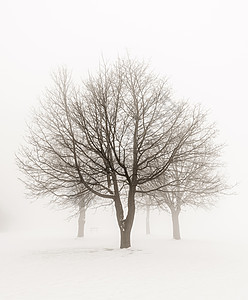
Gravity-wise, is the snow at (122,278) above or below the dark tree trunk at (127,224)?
below

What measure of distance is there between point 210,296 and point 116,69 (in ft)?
41.9

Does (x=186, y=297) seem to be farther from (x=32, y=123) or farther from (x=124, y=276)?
(x=32, y=123)

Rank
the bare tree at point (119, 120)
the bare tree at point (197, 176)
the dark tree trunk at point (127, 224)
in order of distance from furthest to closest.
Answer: the bare tree at point (119, 120) < the dark tree trunk at point (127, 224) < the bare tree at point (197, 176)

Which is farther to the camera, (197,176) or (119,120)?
(197,176)

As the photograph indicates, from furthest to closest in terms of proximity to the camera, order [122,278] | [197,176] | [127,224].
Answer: [197,176]
[127,224]
[122,278]

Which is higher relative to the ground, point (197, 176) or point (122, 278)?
point (197, 176)

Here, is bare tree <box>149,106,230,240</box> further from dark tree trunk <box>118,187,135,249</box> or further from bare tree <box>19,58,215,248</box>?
dark tree trunk <box>118,187,135,249</box>

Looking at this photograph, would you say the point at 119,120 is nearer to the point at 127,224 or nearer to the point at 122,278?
the point at 127,224

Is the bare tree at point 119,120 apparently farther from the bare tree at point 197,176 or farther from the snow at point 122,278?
the snow at point 122,278

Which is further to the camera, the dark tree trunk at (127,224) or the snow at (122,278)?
the dark tree trunk at (127,224)

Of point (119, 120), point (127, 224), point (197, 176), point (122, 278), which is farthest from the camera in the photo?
point (197, 176)

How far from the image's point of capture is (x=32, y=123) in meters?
15.6

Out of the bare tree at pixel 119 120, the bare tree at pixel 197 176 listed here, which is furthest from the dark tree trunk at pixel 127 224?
the bare tree at pixel 197 176

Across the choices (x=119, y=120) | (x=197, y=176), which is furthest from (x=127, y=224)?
(x=197, y=176)
